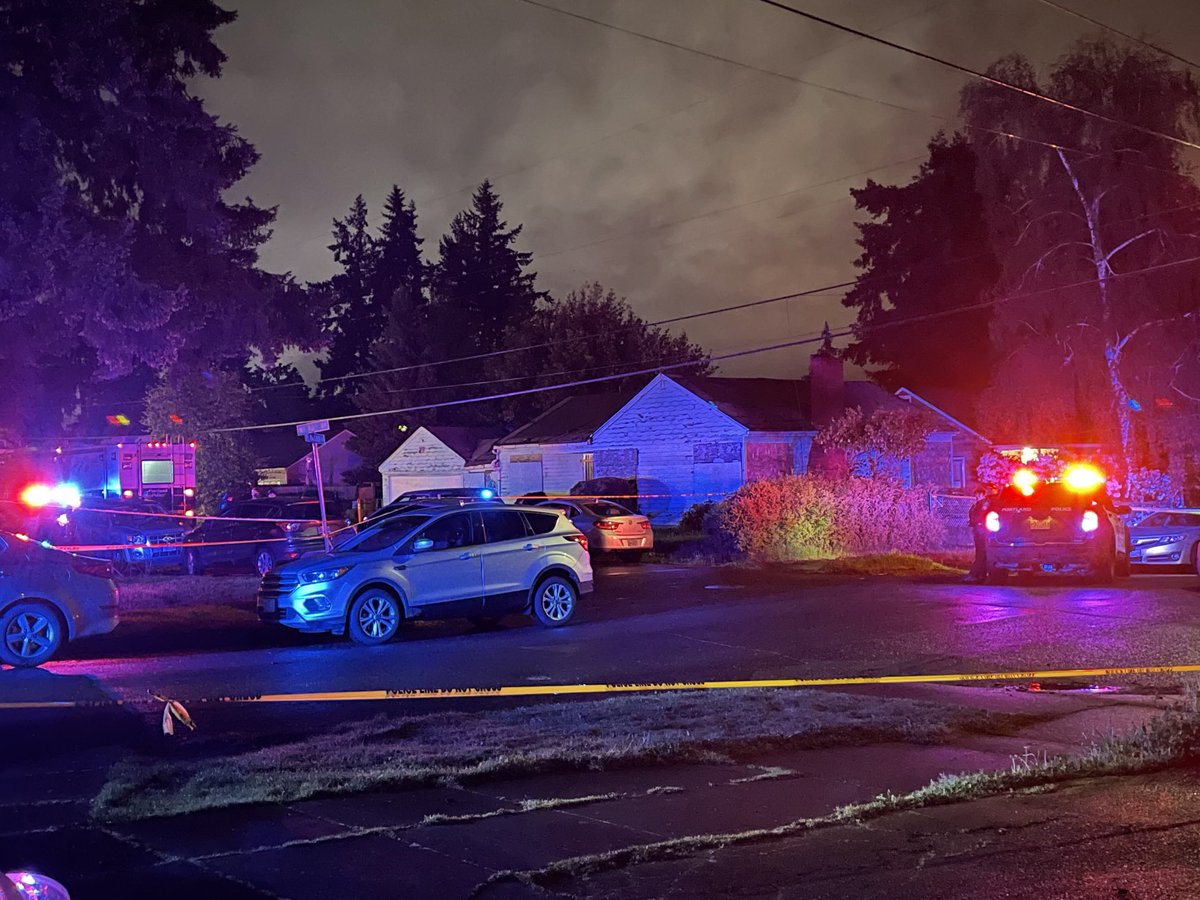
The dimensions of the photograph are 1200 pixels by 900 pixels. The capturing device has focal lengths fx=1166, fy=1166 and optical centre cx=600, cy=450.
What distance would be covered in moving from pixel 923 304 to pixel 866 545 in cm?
4200

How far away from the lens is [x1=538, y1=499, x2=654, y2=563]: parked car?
25000 millimetres

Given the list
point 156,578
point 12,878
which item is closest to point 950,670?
point 12,878

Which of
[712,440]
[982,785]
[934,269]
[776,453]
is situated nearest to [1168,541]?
[982,785]

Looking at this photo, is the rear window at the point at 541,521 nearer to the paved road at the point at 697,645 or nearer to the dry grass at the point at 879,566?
the paved road at the point at 697,645

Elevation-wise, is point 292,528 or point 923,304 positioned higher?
point 923,304

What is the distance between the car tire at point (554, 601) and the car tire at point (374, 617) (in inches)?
73.2

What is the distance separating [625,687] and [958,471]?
32.3 metres

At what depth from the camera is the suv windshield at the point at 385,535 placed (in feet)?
46.8

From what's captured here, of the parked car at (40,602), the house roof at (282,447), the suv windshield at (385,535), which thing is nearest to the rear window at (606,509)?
the suv windshield at (385,535)

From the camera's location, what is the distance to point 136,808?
645cm

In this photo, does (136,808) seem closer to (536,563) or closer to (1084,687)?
(1084,687)

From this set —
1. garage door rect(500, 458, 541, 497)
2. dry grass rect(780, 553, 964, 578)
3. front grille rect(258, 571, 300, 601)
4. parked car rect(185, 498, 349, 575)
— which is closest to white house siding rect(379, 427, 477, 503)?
garage door rect(500, 458, 541, 497)

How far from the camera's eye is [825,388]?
124ft

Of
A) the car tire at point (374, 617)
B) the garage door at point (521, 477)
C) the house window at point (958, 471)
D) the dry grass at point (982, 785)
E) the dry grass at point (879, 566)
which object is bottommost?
the dry grass at point (982, 785)
